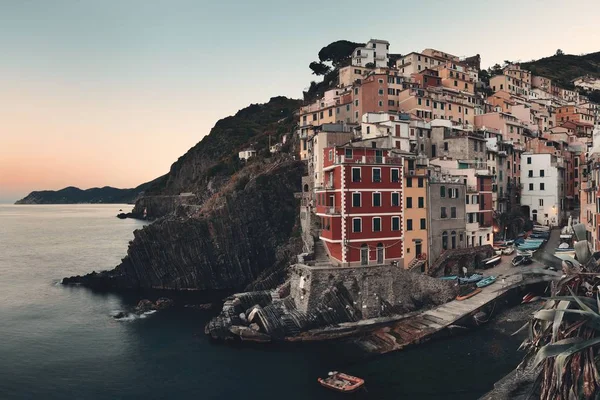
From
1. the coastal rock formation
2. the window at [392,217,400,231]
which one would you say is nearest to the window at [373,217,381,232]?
the window at [392,217,400,231]

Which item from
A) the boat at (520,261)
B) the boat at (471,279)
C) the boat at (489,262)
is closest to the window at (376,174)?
the boat at (471,279)

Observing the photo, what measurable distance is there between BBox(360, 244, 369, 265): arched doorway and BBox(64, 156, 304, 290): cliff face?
81.0ft

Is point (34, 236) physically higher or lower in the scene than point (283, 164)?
lower

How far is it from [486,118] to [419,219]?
48080 mm

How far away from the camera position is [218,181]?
137 meters

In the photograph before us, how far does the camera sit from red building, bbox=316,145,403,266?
48812 millimetres

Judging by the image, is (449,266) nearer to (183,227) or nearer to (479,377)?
(479,377)

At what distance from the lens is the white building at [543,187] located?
77.7m

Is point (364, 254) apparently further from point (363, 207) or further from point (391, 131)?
point (391, 131)

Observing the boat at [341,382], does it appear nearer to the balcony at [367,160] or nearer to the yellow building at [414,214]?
the yellow building at [414,214]

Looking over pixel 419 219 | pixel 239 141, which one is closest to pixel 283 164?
pixel 419 219

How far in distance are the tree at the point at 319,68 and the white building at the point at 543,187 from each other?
84749mm

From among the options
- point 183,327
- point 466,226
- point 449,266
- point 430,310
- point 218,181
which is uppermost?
point 218,181

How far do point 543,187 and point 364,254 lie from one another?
47251mm
